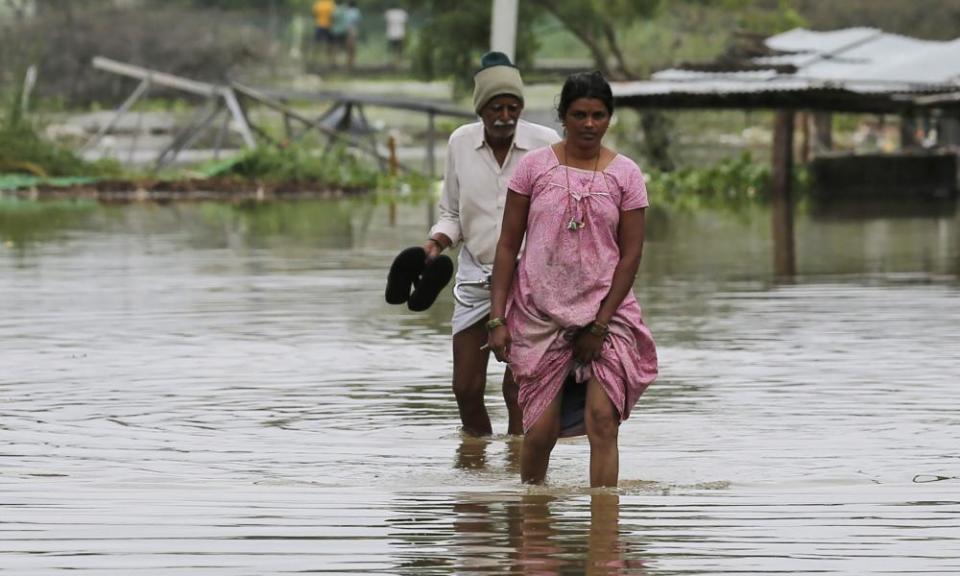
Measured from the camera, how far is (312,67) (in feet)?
178

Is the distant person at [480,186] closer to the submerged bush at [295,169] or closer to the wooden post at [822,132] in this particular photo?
the submerged bush at [295,169]

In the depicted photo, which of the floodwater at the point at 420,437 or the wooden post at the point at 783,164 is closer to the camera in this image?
the floodwater at the point at 420,437

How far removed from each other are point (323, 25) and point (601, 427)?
4740 centimetres

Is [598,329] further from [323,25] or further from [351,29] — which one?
[351,29]

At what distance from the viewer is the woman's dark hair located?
727 cm

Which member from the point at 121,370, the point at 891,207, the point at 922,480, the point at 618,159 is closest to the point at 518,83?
the point at 618,159

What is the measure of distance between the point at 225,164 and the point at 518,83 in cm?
2723

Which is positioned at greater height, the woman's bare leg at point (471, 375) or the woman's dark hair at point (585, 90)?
the woman's dark hair at point (585, 90)

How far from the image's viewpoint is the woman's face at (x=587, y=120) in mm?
7270

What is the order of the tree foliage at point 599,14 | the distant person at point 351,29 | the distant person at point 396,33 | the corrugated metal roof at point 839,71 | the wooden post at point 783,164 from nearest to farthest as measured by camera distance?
the wooden post at point 783,164 → the corrugated metal roof at point 839,71 → the tree foliage at point 599,14 → the distant person at point 351,29 → the distant person at point 396,33

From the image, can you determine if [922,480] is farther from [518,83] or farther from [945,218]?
[945,218]

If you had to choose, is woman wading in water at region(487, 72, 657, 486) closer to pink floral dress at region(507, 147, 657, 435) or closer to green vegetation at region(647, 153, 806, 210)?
pink floral dress at region(507, 147, 657, 435)

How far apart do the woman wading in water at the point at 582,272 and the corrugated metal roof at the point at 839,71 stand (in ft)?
78.1

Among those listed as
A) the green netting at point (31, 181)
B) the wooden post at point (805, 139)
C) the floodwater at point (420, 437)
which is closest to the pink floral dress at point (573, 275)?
the floodwater at point (420, 437)
